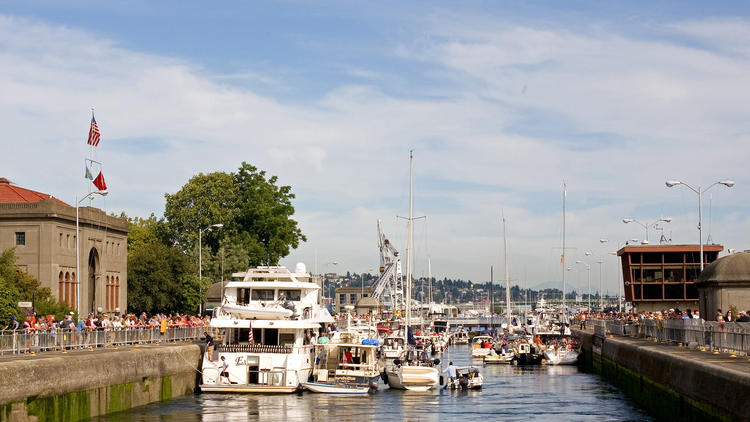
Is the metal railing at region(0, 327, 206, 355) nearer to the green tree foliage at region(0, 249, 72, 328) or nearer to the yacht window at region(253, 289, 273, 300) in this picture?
the yacht window at region(253, 289, 273, 300)

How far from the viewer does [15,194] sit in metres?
84.6

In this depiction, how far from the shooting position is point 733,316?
47.5 m

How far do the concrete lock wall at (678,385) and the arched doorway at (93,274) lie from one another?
143 feet

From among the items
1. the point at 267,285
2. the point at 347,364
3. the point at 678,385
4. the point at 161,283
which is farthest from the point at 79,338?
the point at 161,283

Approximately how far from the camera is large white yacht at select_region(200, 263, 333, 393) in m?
50.1

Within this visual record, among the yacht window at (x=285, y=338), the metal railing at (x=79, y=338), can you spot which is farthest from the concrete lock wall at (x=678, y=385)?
the metal railing at (x=79, y=338)

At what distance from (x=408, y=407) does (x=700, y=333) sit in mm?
13879

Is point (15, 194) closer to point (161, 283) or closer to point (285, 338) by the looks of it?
point (161, 283)

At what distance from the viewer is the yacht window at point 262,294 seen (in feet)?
177

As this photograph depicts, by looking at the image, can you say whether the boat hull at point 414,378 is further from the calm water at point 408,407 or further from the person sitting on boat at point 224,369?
the person sitting on boat at point 224,369

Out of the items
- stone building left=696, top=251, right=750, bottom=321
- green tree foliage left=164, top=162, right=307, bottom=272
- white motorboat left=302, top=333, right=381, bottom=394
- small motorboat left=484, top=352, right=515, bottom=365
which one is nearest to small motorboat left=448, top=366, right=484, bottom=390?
white motorboat left=302, top=333, right=381, bottom=394

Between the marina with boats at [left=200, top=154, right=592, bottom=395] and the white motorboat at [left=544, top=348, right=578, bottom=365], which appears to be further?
the white motorboat at [left=544, top=348, right=578, bottom=365]

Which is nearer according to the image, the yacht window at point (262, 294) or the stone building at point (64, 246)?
the yacht window at point (262, 294)

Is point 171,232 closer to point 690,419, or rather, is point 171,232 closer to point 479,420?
point 479,420
